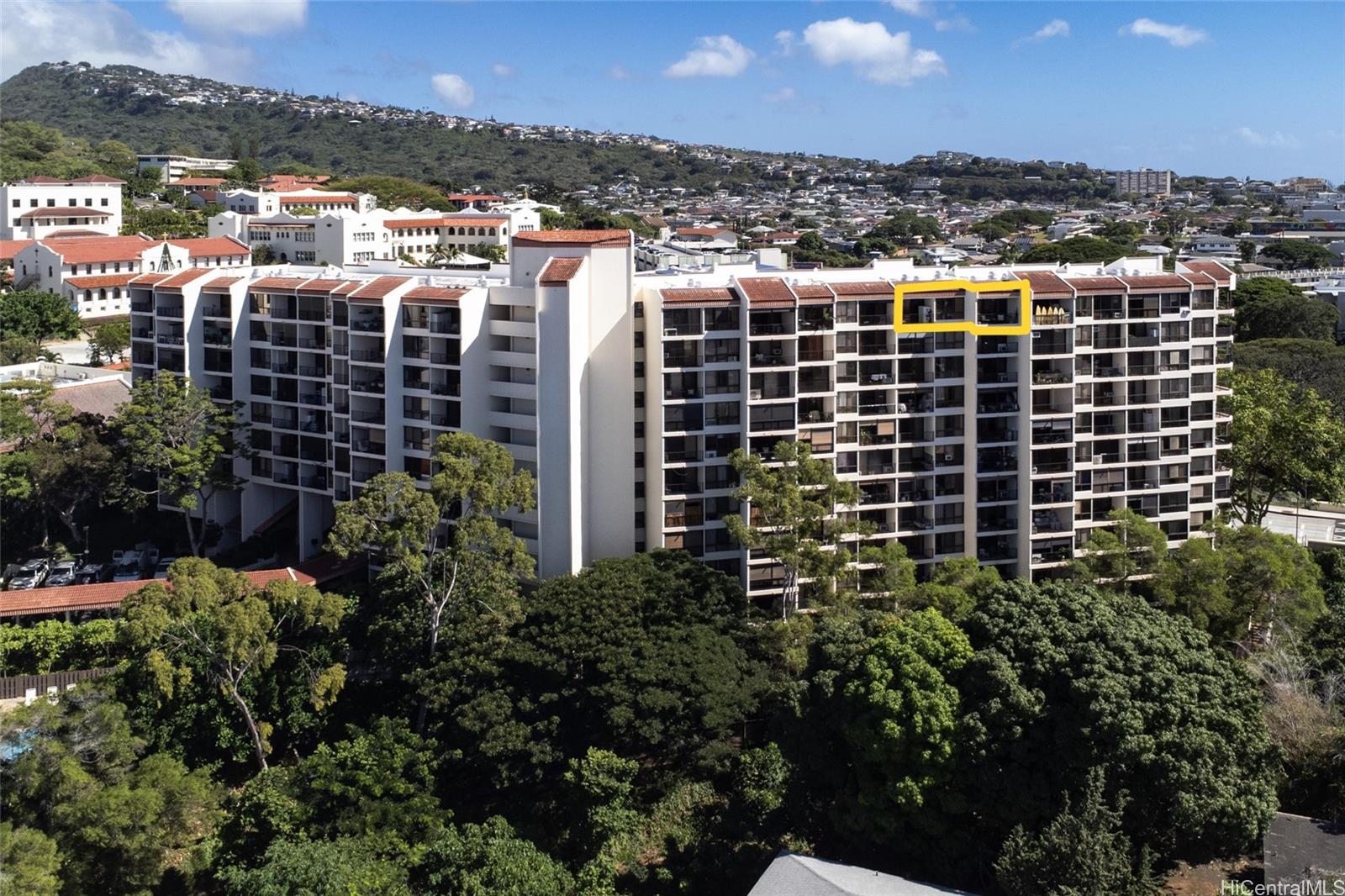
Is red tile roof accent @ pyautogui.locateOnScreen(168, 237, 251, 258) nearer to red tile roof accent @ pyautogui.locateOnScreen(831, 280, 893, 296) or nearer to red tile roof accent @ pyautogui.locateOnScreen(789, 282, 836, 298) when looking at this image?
red tile roof accent @ pyautogui.locateOnScreen(789, 282, 836, 298)

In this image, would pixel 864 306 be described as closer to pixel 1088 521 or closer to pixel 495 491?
pixel 1088 521

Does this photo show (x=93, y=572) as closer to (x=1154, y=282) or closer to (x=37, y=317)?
(x=37, y=317)

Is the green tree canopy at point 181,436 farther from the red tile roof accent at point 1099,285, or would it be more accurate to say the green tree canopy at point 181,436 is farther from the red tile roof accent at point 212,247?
the red tile roof accent at point 212,247

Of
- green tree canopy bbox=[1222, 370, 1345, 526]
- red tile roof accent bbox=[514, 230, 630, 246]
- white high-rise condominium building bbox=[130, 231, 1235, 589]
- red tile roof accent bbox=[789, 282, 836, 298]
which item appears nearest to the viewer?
white high-rise condominium building bbox=[130, 231, 1235, 589]

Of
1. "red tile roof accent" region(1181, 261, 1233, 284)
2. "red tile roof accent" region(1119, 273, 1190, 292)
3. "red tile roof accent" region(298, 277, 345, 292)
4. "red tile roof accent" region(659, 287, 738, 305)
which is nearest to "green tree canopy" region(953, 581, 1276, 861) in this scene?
"red tile roof accent" region(659, 287, 738, 305)

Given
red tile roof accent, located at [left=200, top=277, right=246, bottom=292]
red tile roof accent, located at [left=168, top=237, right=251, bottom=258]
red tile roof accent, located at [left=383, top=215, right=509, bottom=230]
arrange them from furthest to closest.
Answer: red tile roof accent, located at [left=383, top=215, right=509, bottom=230] < red tile roof accent, located at [left=168, top=237, right=251, bottom=258] < red tile roof accent, located at [left=200, top=277, right=246, bottom=292]

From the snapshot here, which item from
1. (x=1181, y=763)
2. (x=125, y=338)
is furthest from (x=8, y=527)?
(x=1181, y=763)
